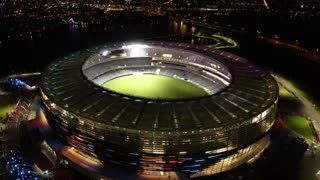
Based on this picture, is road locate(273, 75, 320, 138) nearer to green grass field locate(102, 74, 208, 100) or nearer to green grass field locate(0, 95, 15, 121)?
green grass field locate(102, 74, 208, 100)

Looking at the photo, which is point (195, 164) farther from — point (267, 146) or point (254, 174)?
point (267, 146)

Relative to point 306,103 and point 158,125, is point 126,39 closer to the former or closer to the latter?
point 306,103

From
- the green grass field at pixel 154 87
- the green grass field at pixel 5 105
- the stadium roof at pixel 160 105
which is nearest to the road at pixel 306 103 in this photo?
the stadium roof at pixel 160 105

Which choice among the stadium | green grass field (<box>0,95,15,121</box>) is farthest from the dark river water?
the stadium

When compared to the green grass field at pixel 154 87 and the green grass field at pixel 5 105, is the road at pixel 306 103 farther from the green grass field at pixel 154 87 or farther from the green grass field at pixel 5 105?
the green grass field at pixel 5 105

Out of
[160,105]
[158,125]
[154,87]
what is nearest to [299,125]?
[154,87]

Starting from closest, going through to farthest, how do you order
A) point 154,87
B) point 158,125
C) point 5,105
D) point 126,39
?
point 158,125
point 154,87
point 5,105
point 126,39
